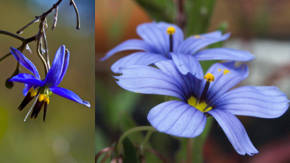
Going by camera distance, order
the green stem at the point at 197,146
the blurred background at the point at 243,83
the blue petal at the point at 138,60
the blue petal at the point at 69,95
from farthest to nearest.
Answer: the blurred background at the point at 243,83, the green stem at the point at 197,146, the blue petal at the point at 138,60, the blue petal at the point at 69,95

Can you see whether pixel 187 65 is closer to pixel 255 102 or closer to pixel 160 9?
pixel 255 102

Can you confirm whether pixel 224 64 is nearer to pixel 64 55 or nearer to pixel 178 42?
pixel 178 42

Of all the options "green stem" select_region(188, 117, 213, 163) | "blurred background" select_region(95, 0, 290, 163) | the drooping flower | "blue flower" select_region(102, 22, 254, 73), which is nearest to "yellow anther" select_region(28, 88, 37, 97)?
the drooping flower

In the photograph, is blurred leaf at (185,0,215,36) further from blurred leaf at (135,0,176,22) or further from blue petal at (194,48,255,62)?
blue petal at (194,48,255,62)

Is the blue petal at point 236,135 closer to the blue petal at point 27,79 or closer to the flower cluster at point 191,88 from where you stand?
the flower cluster at point 191,88

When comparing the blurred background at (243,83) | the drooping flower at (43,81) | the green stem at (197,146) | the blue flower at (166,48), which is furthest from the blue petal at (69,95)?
the blurred background at (243,83)

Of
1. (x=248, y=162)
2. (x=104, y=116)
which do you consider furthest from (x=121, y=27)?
(x=248, y=162)

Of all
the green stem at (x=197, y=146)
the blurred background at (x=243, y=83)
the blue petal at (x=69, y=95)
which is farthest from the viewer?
the blurred background at (x=243, y=83)
